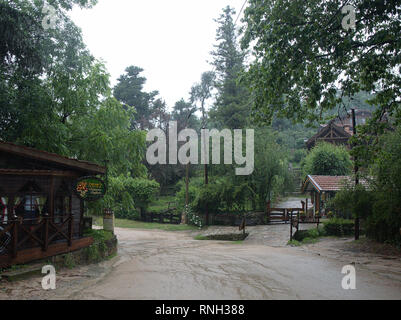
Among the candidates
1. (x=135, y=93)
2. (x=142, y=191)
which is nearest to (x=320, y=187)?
(x=142, y=191)

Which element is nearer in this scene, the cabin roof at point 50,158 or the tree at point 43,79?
the cabin roof at point 50,158

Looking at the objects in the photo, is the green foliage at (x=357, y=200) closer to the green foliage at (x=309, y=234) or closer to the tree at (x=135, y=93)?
the green foliage at (x=309, y=234)

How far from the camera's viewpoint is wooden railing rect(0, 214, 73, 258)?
8.30m

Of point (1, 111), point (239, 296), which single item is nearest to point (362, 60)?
point (239, 296)

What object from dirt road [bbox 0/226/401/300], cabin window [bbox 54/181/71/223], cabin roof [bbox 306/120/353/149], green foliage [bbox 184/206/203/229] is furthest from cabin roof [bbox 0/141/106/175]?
cabin roof [bbox 306/120/353/149]

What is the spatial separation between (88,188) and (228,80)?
3058 cm

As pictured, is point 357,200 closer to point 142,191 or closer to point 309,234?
point 309,234

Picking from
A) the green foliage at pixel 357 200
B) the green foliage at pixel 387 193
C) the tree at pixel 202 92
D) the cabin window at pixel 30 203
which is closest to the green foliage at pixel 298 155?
the tree at pixel 202 92

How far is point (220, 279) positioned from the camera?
8664 millimetres

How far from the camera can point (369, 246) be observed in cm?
1373

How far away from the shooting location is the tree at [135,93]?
4938 centimetres

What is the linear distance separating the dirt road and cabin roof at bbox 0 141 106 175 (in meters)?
3.13

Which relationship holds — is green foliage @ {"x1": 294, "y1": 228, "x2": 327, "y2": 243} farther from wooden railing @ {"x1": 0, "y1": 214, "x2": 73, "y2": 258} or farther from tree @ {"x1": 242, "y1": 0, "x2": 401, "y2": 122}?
wooden railing @ {"x1": 0, "y1": 214, "x2": 73, "y2": 258}
